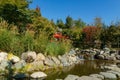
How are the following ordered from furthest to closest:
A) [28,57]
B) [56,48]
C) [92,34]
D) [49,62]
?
[92,34] → [56,48] → [49,62] → [28,57]

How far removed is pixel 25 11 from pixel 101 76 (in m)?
9.07

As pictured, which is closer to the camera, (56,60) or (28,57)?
(28,57)

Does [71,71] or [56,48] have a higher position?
[56,48]

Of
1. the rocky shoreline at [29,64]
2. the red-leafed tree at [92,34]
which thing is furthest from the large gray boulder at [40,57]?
the red-leafed tree at [92,34]

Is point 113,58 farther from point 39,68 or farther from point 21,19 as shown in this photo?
point 39,68

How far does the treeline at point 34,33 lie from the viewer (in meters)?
10.00

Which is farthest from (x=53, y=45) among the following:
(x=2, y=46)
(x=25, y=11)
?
(x=25, y=11)

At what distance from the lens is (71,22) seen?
137 ft

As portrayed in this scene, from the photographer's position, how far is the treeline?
1000 centimetres

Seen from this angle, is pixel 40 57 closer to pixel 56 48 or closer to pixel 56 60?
pixel 56 60

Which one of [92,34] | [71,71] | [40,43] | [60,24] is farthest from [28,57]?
[60,24]

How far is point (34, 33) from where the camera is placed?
11305 millimetres

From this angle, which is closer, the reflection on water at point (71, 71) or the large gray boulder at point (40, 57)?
the reflection on water at point (71, 71)

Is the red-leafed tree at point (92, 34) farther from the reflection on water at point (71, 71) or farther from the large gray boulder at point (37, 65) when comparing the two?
the large gray boulder at point (37, 65)
